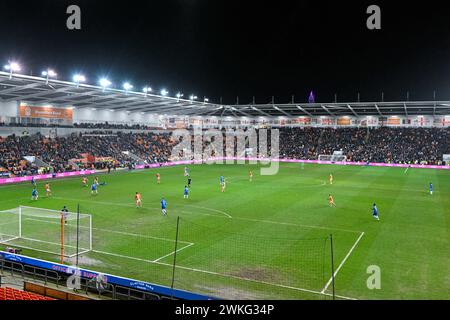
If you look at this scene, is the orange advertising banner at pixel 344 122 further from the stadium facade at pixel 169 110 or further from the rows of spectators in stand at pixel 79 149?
the rows of spectators in stand at pixel 79 149

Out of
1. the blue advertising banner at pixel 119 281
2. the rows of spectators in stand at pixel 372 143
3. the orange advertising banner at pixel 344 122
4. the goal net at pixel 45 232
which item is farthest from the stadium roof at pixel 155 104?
the blue advertising banner at pixel 119 281

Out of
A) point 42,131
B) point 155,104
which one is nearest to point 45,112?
point 42,131

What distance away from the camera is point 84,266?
16703 mm

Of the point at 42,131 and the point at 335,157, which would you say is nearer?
the point at 42,131

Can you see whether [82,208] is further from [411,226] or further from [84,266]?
[411,226]

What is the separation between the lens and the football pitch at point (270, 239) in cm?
1494

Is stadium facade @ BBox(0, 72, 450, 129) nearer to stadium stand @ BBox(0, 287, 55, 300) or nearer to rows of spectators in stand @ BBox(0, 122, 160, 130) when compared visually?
rows of spectators in stand @ BBox(0, 122, 160, 130)

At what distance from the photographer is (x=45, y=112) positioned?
56.9 metres

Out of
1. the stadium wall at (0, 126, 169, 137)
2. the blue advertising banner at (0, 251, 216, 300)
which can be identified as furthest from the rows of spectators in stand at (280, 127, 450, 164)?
the blue advertising banner at (0, 251, 216, 300)

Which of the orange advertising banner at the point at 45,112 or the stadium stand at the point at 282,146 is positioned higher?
the orange advertising banner at the point at 45,112

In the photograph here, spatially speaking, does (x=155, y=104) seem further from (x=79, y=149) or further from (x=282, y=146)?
(x=282, y=146)

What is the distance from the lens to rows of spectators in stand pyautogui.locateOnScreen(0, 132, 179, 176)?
159ft

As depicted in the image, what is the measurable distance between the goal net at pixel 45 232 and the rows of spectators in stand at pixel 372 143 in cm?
6131

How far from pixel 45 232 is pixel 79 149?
39.6 meters
